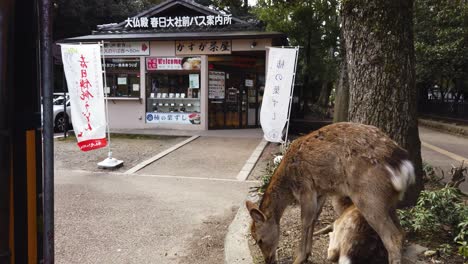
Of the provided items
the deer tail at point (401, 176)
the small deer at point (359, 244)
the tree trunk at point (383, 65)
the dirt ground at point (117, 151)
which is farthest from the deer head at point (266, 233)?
the dirt ground at point (117, 151)

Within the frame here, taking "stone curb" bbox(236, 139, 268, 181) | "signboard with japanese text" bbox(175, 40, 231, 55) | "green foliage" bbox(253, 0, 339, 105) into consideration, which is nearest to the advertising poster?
"signboard with japanese text" bbox(175, 40, 231, 55)

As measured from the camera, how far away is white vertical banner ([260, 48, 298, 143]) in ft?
30.9

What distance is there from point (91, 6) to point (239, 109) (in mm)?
14525

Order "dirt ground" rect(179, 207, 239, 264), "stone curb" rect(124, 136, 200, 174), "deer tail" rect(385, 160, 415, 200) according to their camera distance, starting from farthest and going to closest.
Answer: "stone curb" rect(124, 136, 200, 174), "dirt ground" rect(179, 207, 239, 264), "deer tail" rect(385, 160, 415, 200)

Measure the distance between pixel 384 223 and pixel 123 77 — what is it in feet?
47.6

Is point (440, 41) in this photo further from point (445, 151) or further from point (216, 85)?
point (216, 85)

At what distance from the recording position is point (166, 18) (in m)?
16.3

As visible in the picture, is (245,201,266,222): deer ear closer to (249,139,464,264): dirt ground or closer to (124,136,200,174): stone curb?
(249,139,464,264): dirt ground

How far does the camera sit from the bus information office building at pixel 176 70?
1540 cm

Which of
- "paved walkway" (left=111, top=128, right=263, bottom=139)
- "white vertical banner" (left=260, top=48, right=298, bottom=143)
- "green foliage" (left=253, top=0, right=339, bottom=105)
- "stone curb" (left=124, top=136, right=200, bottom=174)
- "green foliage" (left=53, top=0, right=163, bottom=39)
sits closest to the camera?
"stone curb" (left=124, top=136, right=200, bottom=174)

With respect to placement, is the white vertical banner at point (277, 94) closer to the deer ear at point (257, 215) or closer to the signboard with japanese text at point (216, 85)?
the deer ear at point (257, 215)

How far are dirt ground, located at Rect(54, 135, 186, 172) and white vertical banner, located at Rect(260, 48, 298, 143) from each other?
328cm

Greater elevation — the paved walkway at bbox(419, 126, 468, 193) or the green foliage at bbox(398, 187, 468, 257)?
the green foliage at bbox(398, 187, 468, 257)

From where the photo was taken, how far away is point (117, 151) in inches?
436
